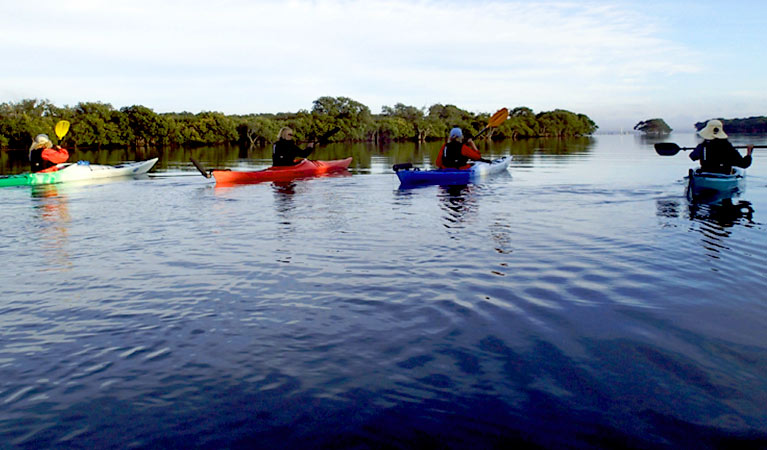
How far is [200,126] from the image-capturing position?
3344 inches

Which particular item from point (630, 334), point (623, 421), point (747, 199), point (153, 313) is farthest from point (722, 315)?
point (747, 199)

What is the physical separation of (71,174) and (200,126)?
224ft

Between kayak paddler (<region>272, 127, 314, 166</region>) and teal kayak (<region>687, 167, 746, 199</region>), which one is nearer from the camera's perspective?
teal kayak (<region>687, 167, 746, 199</region>)

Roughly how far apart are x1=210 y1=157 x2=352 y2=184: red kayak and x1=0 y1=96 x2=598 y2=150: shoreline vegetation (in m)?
54.6

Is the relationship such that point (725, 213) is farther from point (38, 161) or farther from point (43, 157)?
point (38, 161)

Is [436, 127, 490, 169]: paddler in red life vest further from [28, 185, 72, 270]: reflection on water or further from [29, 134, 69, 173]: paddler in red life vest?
[29, 134, 69, 173]: paddler in red life vest

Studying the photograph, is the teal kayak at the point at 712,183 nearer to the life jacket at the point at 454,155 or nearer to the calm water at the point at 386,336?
the calm water at the point at 386,336

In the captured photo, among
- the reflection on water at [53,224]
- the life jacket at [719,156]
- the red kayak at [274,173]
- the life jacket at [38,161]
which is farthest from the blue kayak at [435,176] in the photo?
the life jacket at [38,161]

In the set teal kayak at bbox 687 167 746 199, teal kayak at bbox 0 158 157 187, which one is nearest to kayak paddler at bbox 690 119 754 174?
teal kayak at bbox 687 167 746 199

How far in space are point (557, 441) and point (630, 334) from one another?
202cm

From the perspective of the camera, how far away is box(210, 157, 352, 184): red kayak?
18.5m

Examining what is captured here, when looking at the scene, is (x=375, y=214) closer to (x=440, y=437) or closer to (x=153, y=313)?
(x=153, y=313)

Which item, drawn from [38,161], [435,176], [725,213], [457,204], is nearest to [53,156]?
[38,161]

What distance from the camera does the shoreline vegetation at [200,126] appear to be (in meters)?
70.9
